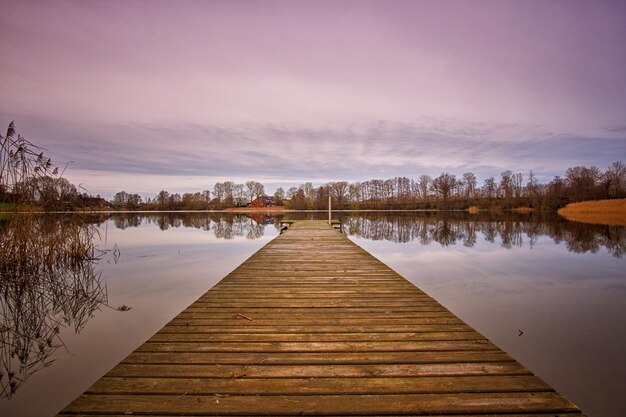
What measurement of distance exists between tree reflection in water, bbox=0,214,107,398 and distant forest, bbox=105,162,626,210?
53.7 metres

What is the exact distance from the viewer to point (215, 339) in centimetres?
259

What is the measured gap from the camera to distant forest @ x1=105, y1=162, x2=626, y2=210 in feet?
159

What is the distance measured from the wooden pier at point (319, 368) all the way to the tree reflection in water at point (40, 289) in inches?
74.0

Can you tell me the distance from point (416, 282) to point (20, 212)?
27.5 feet

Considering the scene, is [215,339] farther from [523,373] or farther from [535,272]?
[535,272]

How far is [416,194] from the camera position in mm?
73812

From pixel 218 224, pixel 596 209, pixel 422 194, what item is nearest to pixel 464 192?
pixel 422 194

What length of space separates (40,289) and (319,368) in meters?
6.58

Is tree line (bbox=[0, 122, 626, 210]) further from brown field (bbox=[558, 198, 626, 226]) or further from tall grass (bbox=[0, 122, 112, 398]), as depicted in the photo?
tall grass (bbox=[0, 122, 112, 398])

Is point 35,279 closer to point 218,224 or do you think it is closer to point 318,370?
point 318,370

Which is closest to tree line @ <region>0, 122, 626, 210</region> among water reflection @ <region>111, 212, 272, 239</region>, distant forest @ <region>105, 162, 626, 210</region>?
distant forest @ <region>105, 162, 626, 210</region>

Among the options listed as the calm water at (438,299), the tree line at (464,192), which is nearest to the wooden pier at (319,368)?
the calm water at (438,299)

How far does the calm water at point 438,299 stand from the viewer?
10.2ft

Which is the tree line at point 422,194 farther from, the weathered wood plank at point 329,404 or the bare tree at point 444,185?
the weathered wood plank at point 329,404
